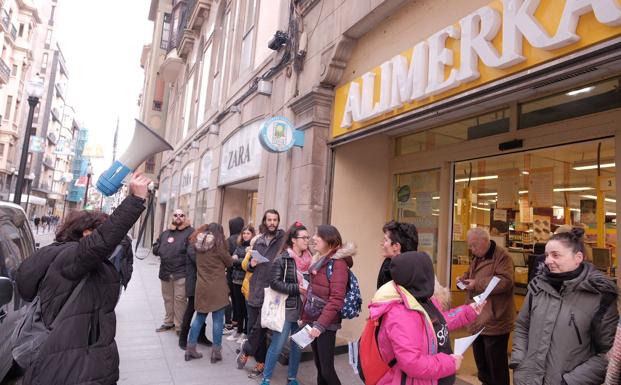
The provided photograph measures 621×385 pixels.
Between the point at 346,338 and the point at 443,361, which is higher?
the point at 443,361

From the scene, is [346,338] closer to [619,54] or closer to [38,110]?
[619,54]

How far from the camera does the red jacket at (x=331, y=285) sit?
12.8 ft

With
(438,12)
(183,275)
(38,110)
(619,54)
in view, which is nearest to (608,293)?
(619,54)

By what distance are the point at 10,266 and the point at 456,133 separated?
5830mm

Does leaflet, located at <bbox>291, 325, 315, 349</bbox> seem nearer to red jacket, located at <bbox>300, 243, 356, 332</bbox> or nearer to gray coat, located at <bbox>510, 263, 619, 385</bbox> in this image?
red jacket, located at <bbox>300, 243, 356, 332</bbox>

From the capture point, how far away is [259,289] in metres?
5.44

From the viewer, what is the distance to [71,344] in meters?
2.40

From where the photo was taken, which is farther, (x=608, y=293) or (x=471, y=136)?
(x=471, y=136)

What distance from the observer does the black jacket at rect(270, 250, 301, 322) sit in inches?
181

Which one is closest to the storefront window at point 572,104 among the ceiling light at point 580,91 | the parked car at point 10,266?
the ceiling light at point 580,91

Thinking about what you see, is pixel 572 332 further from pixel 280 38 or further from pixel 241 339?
pixel 280 38

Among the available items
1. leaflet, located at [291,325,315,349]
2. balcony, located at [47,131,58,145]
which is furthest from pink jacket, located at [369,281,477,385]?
balcony, located at [47,131,58,145]

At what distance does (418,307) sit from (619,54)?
227cm

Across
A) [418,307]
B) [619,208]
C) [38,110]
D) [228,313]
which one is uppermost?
[38,110]
